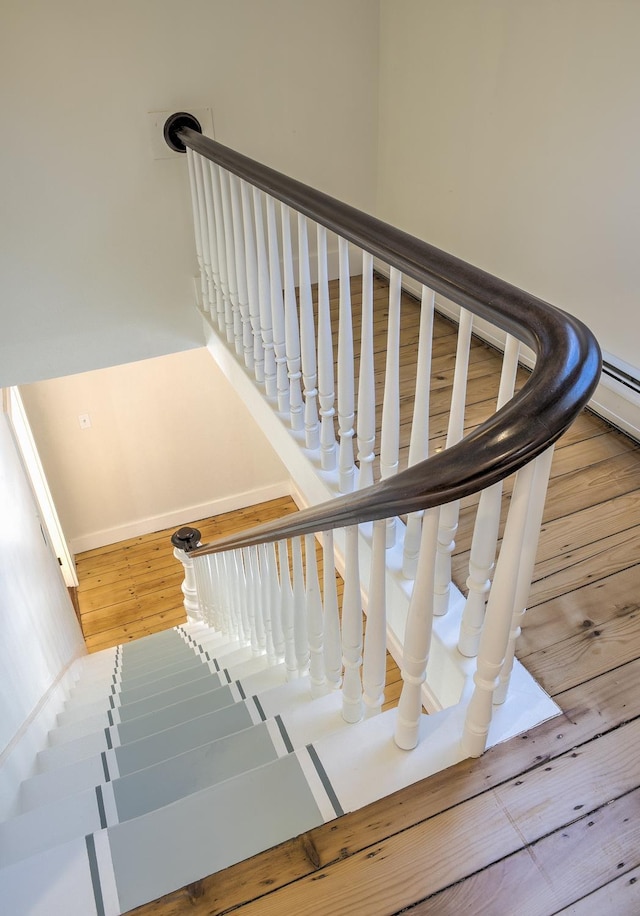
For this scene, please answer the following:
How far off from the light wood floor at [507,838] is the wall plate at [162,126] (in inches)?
101

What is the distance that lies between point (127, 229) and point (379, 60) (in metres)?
1.45

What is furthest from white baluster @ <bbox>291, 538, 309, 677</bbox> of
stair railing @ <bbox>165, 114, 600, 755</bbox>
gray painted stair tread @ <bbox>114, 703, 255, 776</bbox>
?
gray painted stair tread @ <bbox>114, 703, 255, 776</bbox>

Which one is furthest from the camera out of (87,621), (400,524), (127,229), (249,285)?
(87,621)

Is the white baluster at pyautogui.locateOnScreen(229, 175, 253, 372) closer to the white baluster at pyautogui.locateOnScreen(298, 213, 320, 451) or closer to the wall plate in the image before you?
the white baluster at pyautogui.locateOnScreen(298, 213, 320, 451)

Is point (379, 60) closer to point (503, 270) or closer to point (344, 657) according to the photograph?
point (503, 270)

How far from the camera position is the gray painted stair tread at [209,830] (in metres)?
1.13

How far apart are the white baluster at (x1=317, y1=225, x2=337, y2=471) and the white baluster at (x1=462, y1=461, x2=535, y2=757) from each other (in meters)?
0.92

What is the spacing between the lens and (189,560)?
12.0 ft

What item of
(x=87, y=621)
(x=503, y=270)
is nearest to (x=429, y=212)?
(x=503, y=270)

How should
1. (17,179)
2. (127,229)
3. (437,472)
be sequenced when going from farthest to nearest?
(127,229) < (17,179) < (437,472)

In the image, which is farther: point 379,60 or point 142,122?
point 379,60

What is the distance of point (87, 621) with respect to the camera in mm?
4965

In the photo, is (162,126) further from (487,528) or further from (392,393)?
(487,528)

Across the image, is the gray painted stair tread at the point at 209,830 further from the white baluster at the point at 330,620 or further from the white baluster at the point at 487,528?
the white baluster at the point at 487,528
